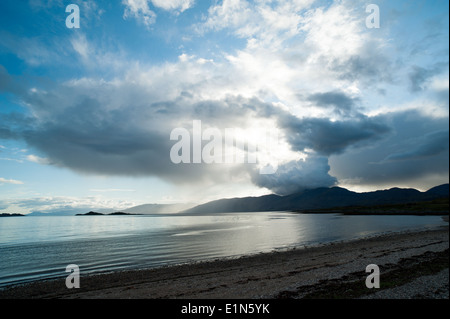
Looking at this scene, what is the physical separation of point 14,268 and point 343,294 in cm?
3964

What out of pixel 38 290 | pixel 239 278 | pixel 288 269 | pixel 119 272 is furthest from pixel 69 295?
pixel 288 269

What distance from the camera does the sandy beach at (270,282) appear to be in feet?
58.8

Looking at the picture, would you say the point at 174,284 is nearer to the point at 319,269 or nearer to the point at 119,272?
the point at 119,272

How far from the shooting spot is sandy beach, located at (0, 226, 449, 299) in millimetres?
17922

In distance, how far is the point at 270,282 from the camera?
21375 millimetres
